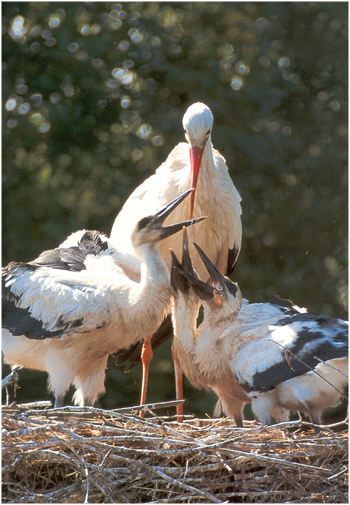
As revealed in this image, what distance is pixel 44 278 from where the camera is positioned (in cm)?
349

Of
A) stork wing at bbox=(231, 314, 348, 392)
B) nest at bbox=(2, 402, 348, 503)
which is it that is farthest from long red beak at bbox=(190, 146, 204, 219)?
nest at bbox=(2, 402, 348, 503)

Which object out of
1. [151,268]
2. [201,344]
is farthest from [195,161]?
[201,344]

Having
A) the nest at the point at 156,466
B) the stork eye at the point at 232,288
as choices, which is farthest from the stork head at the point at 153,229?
the nest at the point at 156,466

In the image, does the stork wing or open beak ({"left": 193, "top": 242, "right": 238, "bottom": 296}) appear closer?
the stork wing

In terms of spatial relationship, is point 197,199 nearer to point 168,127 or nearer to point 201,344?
point 201,344

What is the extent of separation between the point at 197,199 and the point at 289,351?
3.91 ft

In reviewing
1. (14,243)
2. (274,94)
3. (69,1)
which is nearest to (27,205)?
(14,243)

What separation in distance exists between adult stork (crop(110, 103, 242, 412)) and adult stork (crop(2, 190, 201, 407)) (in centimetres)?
23

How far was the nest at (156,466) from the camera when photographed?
8.87 ft

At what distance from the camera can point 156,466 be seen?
2.76 m

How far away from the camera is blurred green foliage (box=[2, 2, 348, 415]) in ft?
20.0

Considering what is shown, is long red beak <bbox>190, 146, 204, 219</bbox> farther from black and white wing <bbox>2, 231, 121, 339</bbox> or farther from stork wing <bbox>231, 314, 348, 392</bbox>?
stork wing <bbox>231, 314, 348, 392</bbox>

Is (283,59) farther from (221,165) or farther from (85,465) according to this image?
(85,465)

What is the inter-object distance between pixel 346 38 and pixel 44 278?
383 centimetres
